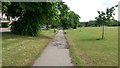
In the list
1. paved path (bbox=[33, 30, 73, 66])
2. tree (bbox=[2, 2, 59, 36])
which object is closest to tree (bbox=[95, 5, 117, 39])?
tree (bbox=[2, 2, 59, 36])

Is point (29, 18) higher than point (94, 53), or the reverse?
point (29, 18)

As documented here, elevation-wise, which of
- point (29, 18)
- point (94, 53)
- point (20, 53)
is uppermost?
point (29, 18)

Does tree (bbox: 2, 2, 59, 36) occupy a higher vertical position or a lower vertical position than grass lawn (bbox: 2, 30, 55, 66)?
higher

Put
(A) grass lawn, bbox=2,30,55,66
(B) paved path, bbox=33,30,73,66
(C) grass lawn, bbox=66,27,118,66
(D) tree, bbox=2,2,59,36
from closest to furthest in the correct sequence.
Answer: (B) paved path, bbox=33,30,73,66 < (A) grass lawn, bbox=2,30,55,66 < (C) grass lawn, bbox=66,27,118,66 < (D) tree, bbox=2,2,59,36

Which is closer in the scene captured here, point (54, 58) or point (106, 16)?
point (54, 58)

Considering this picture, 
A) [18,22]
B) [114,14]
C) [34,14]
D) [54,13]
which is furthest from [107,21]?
[18,22]

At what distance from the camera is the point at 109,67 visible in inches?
400

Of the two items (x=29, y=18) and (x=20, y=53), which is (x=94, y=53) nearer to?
(x=20, y=53)

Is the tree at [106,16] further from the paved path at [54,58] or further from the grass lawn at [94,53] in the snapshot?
the paved path at [54,58]

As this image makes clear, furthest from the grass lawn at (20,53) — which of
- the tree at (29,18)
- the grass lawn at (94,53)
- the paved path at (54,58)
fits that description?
the tree at (29,18)

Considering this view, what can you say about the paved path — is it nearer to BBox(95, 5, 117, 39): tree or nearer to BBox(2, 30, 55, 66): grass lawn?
BBox(2, 30, 55, 66): grass lawn

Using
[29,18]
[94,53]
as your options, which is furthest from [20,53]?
[29,18]

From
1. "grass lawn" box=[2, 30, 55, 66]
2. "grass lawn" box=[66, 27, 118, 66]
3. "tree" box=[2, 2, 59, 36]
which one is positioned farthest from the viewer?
"tree" box=[2, 2, 59, 36]

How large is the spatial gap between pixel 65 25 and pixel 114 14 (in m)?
75.0
